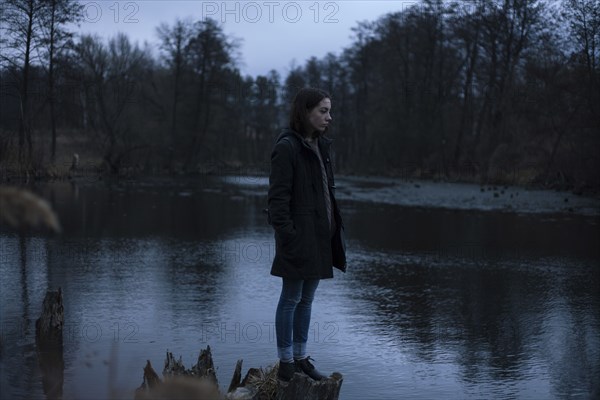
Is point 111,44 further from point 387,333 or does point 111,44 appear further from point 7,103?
point 387,333

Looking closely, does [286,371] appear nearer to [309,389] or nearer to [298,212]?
[309,389]

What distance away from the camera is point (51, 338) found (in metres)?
6.46

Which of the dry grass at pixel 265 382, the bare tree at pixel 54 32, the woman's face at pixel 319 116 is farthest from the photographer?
the bare tree at pixel 54 32

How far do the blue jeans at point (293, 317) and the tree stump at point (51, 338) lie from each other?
1816 millimetres

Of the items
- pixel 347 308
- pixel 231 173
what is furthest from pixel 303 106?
pixel 231 173

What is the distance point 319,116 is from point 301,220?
2.43ft

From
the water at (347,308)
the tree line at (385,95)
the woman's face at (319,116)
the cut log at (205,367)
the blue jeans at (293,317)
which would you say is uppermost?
the tree line at (385,95)

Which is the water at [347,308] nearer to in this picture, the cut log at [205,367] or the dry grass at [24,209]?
the cut log at [205,367]

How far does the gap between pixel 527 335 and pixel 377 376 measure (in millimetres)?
2202

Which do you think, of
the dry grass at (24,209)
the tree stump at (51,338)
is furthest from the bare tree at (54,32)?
the dry grass at (24,209)

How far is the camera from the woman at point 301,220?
4.82 meters

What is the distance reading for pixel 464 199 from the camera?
27.3m

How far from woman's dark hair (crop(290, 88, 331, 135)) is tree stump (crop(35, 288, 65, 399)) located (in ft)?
8.66

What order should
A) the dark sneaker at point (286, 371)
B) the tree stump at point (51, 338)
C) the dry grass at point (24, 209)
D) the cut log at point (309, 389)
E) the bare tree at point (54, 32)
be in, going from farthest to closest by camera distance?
the bare tree at point (54, 32) < the tree stump at point (51, 338) < the dark sneaker at point (286, 371) < the cut log at point (309, 389) < the dry grass at point (24, 209)
